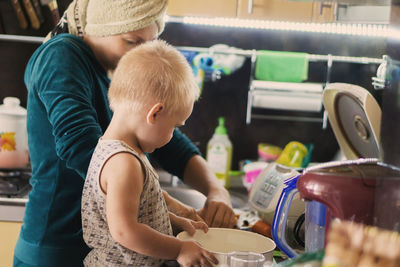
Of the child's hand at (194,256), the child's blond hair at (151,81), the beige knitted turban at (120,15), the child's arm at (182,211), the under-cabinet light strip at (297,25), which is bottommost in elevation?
the child's arm at (182,211)

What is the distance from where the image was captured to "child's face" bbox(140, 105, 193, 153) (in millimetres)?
1127

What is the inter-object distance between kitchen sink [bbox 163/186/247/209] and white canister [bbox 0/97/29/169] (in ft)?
2.11

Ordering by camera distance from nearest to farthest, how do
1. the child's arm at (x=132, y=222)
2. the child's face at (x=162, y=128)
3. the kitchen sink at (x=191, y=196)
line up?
the child's arm at (x=132, y=222) → the child's face at (x=162, y=128) → the kitchen sink at (x=191, y=196)

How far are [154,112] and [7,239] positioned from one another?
122cm

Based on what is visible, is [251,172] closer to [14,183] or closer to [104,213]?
[14,183]

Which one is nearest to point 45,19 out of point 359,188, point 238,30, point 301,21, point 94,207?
point 238,30

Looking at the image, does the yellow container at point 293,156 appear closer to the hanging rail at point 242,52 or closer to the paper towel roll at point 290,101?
the paper towel roll at point 290,101

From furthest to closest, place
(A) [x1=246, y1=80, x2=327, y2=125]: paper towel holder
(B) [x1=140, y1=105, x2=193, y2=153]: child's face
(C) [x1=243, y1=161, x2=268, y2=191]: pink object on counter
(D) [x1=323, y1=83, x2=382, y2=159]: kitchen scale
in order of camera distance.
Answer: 1. (A) [x1=246, y1=80, x2=327, y2=125]: paper towel holder
2. (C) [x1=243, y1=161, x2=268, y2=191]: pink object on counter
3. (D) [x1=323, y1=83, x2=382, y2=159]: kitchen scale
4. (B) [x1=140, y1=105, x2=193, y2=153]: child's face

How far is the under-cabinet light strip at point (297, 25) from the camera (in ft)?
8.10

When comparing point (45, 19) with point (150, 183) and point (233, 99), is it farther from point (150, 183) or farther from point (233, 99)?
point (150, 183)

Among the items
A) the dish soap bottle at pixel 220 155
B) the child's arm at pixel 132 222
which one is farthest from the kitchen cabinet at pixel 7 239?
the child's arm at pixel 132 222

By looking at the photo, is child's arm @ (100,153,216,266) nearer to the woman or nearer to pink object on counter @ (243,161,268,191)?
the woman

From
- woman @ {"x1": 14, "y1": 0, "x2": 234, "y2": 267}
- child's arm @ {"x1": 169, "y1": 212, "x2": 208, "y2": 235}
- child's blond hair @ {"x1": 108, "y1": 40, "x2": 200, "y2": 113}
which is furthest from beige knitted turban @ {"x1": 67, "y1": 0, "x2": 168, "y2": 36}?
child's arm @ {"x1": 169, "y1": 212, "x2": 208, "y2": 235}

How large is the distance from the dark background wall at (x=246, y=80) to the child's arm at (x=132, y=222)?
170 cm
